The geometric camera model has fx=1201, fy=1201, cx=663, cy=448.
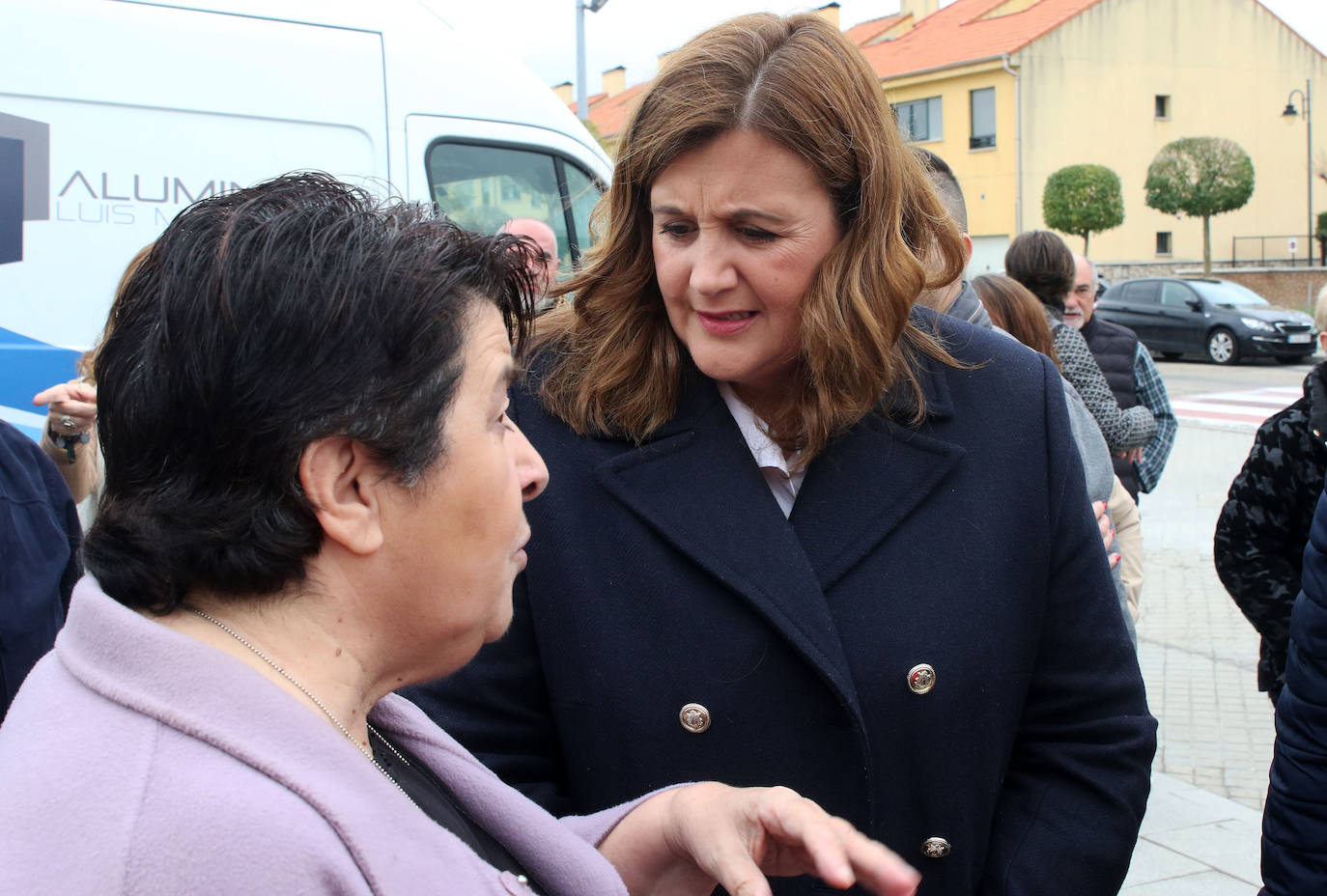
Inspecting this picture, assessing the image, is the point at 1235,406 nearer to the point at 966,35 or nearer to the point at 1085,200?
the point at 1085,200

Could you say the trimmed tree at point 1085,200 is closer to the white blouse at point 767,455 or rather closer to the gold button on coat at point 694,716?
the white blouse at point 767,455

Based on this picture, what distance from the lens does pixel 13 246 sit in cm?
404

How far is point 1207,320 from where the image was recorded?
20422 mm

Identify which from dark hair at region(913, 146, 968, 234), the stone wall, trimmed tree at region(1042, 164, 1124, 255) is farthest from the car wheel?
dark hair at region(913, 146, 968, 234)

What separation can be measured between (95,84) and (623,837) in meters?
3.64

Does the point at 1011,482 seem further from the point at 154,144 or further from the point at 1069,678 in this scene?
the point at 154,144

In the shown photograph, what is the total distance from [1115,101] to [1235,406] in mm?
22048

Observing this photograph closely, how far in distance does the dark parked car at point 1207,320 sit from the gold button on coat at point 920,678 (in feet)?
64.9

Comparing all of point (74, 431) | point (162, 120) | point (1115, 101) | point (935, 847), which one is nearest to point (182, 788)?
point (935, 847)

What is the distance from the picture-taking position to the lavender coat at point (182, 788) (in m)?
Answer: 0.90

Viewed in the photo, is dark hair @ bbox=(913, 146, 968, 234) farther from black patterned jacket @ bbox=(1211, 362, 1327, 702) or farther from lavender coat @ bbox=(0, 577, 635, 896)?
lavender coat @ bbox=(0, 577, 635, 896)

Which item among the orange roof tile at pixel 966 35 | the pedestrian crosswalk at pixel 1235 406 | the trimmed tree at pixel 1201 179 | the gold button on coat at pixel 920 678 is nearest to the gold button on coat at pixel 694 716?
the gold button on coat at pixel 920 678

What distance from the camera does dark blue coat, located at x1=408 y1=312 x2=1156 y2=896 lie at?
170cm

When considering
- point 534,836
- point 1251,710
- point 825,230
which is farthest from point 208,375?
point 1251,710
